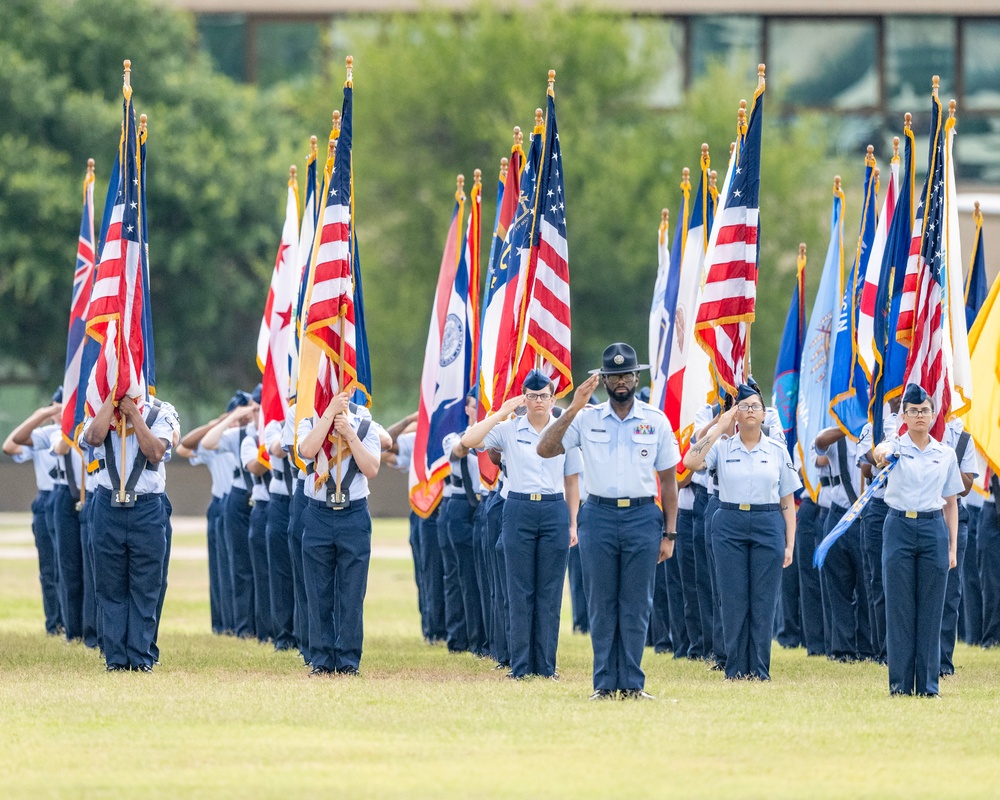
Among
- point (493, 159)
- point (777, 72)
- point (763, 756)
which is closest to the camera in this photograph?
point (763, 756)

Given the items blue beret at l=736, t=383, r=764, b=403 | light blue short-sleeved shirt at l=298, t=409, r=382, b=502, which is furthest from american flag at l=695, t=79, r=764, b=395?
light blue short-sleeved shirt at l=298, t=409, r=382, b=502

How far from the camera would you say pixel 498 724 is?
33.3 feet

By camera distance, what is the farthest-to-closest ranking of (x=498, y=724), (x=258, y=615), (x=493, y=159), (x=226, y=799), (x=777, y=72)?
(x=777, y=72) → (x=493, y=159) → (x=258, y=615) → (x=498, y=724) → (x=226, y=799)

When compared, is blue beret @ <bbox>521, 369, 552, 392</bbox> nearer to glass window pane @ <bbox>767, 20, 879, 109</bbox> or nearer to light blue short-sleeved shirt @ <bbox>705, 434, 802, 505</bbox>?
light blue short-sleeved shirt @ <bbox>705, 434, 802, 505</bbox>

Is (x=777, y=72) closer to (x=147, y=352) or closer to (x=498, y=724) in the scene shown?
(x=147, y=352)

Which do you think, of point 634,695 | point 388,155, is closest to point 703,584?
point 634,695

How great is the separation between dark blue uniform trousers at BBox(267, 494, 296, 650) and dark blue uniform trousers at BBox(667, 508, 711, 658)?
2.99m

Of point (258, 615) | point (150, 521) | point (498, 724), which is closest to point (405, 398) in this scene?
point (258, 615)

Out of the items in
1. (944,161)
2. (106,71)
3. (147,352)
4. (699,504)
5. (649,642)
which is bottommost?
(649,642)

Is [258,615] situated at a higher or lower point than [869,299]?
lower

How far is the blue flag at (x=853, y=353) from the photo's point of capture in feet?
48.2

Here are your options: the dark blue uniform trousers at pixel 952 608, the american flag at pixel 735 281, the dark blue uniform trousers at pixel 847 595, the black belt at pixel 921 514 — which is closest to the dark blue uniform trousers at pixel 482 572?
the american flag at pixel 735 281

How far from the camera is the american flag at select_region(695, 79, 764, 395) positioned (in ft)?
43.0

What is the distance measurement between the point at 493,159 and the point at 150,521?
838 inches
